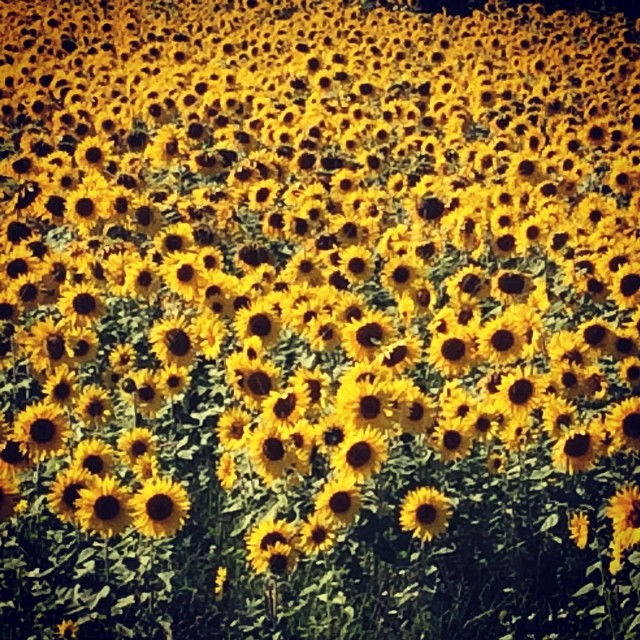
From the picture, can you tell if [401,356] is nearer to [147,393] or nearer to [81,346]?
[147,393]

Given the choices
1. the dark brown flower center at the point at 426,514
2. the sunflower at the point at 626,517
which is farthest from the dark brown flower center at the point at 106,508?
the sunflower at the point at 626,517

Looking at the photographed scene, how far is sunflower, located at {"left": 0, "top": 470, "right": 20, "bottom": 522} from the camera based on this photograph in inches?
116

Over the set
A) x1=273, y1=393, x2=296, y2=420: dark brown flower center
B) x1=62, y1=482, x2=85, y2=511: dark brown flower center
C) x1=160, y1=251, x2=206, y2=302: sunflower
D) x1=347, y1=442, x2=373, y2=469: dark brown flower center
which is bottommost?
x1=62, y1=482, x2=85, y2=511: dark brown flower center

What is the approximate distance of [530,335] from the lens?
3.38 meters

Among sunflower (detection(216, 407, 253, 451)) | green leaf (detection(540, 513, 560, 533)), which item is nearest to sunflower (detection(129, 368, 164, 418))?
sunflower (detection(216, 407, 253, 451))

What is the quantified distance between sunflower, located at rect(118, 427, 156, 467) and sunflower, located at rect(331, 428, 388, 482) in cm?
59

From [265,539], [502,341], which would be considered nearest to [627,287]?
[502,341]

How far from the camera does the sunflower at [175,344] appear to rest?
139 inches

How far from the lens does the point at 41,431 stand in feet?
10.3

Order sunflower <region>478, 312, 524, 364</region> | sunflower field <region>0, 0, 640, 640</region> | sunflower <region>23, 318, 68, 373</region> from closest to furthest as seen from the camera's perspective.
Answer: sunflower field <region>0, 0, 640, 640</region>, sunflower <region>478, 312, 524, 364</region>, sunflower <region>23, 318, 68, 373</region>

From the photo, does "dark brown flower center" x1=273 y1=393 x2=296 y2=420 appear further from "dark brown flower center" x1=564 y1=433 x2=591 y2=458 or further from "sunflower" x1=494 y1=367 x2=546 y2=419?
"dark brown flower center" x1=564 y1=433 x2=591 y2=458

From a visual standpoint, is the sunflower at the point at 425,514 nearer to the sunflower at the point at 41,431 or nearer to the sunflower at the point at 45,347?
the sunflower at the point at 41,431

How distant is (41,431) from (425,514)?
116 centimetres

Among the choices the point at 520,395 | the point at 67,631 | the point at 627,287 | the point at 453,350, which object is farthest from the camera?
the point at 627,287
